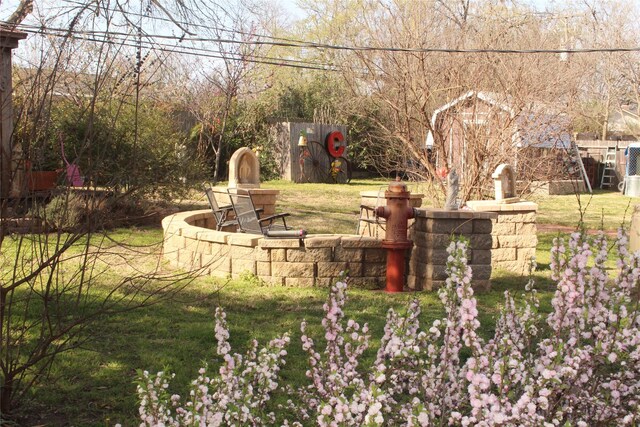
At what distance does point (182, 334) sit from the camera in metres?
5.59

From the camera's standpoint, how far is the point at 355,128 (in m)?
26.3

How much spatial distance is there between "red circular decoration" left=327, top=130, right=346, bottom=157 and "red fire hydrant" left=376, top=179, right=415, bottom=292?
17190mm

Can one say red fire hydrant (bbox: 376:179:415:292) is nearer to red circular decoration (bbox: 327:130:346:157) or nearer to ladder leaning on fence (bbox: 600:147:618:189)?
red circular decoration (bbox: 327:130:346:157)

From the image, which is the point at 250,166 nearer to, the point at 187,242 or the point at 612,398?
the point at 187,242

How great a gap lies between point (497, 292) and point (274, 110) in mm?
20192

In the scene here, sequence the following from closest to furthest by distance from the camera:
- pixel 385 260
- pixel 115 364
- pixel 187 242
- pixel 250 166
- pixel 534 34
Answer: pixel 115 364 < pixel 385 260 < pixel 187 242 < pixel 250 166 < pixel 534 34

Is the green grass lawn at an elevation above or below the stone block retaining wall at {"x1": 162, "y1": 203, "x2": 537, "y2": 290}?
below

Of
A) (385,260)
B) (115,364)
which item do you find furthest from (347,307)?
(115,364)

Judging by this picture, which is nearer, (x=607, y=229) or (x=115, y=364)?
(x=115, y=364)

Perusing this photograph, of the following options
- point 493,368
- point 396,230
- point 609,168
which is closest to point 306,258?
point 396,230

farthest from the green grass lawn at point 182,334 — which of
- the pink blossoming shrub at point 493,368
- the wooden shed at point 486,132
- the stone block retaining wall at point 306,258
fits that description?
the wooden shed at point 486,132

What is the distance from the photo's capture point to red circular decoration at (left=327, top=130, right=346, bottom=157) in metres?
24.3

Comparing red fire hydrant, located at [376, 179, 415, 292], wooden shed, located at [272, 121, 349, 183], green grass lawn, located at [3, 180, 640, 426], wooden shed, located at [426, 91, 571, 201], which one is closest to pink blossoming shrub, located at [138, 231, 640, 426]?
green grass lawn, located at [3, 180, 640, 426]

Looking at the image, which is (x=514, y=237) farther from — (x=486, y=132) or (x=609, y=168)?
(x=609, y=168)
